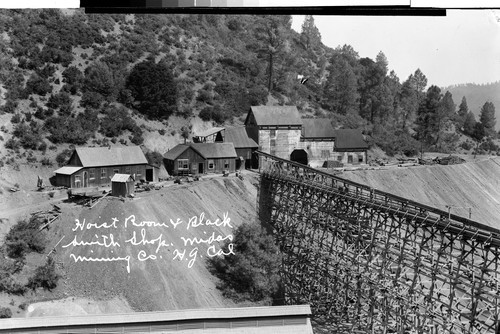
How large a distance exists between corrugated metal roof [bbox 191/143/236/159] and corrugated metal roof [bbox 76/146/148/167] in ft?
15.8

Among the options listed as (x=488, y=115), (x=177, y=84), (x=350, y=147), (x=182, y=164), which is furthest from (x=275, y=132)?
(x=488, y=115)

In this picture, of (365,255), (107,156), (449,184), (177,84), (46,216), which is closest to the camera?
(46,216)

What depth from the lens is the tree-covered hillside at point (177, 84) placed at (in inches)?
1227

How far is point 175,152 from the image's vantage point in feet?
111

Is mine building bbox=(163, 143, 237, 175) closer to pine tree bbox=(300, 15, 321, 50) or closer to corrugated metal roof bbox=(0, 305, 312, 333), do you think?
pine tree bbox=(300, 15, 321, 50)

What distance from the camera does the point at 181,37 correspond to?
3825cm

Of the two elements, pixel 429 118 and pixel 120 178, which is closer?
pixel 120 178

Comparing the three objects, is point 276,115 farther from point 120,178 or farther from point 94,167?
point 94,167

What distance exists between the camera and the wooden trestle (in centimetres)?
2080

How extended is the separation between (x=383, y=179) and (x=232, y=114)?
12.7 m

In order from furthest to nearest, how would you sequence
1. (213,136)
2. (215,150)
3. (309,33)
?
(213,136)
(215,150)
(309,33)

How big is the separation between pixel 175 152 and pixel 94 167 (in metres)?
6.23

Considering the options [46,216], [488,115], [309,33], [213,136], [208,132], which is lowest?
[46,216]

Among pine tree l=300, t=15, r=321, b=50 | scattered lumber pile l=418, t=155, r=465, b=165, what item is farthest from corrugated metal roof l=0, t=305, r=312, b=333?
scattered lumber pile l=418, t=155, r=465, b=165
